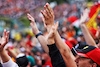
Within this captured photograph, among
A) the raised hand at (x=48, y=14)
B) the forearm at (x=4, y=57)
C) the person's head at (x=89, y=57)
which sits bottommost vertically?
the person's head at (x=89, y=57)

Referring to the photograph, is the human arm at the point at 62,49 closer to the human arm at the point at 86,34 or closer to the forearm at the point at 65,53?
the forearm at the point at 65,53

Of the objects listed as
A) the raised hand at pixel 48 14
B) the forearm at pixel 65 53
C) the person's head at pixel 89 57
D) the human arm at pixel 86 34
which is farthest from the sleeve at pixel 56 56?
the human arm at pixel 86 34

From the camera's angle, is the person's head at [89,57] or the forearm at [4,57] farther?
the forearm at [4,57]

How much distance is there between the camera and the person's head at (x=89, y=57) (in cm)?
154

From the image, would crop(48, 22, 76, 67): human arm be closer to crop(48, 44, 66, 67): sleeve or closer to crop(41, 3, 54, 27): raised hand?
crop(48, 44, 66, 67): sleeve

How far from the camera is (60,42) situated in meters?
1.95

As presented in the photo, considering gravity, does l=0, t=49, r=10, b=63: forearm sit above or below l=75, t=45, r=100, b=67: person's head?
above

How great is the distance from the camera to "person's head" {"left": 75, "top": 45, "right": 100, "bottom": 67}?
→ 1.54m

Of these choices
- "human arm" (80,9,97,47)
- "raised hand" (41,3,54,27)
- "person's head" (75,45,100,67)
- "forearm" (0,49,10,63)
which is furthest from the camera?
"human arm" (80,9,97,47)

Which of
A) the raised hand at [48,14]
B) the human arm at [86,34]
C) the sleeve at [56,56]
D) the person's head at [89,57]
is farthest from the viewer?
the human arm at [86,34]

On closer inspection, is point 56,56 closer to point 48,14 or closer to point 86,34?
point 48,14

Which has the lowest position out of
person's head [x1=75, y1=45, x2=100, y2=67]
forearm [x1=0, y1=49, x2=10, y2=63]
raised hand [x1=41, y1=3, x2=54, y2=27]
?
person's head [x1=75, y1=45, x2=100, y2=67]

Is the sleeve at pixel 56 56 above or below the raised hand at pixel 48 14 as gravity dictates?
below

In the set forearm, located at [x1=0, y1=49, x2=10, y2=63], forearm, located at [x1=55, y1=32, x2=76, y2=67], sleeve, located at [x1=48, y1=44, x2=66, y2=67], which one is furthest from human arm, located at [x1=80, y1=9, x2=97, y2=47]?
forearm, located at [x1=0, y1=49, x2=10, y2=63]
